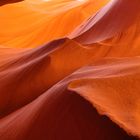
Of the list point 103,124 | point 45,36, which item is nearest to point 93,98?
point 103,124

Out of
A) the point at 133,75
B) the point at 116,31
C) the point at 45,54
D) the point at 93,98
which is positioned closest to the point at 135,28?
the point at 116,31

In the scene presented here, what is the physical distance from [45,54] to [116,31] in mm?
291

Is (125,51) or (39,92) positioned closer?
(39,92)

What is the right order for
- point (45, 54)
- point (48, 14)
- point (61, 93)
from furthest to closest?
point (48, 14) < point (45, 54) < point (61, 93)

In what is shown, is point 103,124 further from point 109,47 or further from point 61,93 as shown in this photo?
point 109,47

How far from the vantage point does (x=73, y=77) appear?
850 mm

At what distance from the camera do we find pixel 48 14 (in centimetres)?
197

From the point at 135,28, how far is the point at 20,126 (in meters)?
0.63

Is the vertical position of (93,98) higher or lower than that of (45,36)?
higher

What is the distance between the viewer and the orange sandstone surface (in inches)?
26.9

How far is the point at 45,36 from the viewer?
5.80ft

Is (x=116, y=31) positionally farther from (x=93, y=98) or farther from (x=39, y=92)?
(x=93, y=98)

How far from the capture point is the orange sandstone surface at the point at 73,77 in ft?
2.24

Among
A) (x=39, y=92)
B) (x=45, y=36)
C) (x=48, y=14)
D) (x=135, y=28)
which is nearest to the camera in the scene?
(x=39, y=92)
